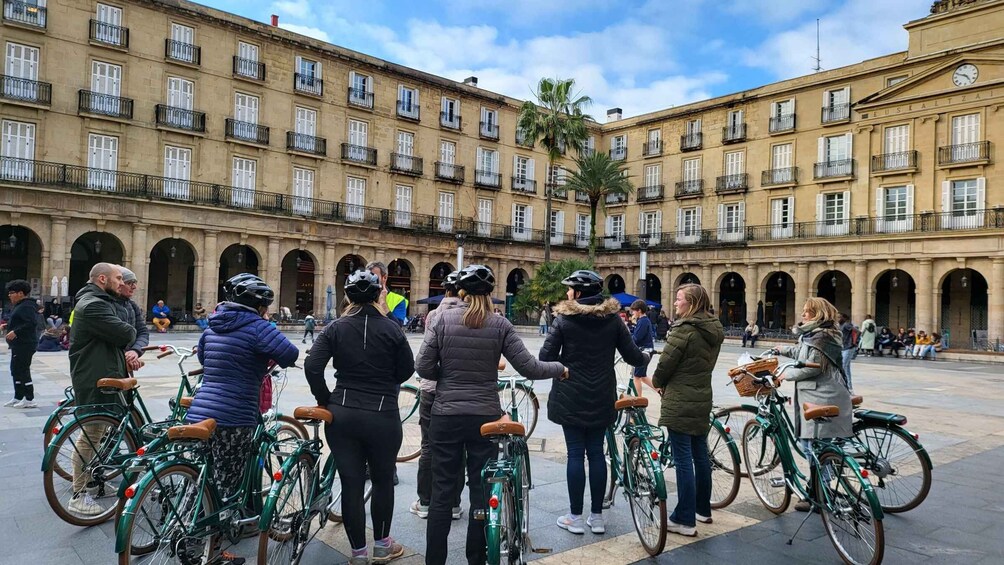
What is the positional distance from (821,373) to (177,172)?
1203 inches

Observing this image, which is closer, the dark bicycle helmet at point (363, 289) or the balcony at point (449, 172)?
the dark bicycle helmet at point (363, 289)

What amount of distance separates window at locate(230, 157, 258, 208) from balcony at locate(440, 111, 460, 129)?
11195mm

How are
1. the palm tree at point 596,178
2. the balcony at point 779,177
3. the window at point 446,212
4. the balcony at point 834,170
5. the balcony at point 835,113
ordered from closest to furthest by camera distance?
the balcony at point 834,170
the balcony at point 835,113
the balcony at point 779,177
the palm tree at point 596,178
the window at point 446,212

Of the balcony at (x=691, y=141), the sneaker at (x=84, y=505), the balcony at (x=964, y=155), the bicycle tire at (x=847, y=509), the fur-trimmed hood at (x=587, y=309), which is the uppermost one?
the balcony at (x=691, y=141)

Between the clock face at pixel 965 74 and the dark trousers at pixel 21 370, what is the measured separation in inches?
1401

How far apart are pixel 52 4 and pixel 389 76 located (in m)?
15.4

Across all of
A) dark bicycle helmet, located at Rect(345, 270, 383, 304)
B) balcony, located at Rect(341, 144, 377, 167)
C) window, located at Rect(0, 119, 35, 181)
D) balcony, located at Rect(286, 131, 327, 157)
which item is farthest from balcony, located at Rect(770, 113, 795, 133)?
dark bicycle helmet, located at Rect(345, 270, 383, 304)

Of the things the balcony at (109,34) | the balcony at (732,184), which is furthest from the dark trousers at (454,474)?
the balcony at (732,184)

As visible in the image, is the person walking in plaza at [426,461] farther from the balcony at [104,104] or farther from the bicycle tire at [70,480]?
the balcony at [104,104]

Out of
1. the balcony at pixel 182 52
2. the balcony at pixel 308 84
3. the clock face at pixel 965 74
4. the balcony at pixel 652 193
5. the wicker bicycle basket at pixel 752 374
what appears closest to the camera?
the wicker bicycle basket at pixel 752 374

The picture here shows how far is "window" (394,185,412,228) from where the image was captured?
37.5m

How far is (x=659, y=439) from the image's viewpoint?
5.08 m

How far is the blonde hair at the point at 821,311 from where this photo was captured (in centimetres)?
533

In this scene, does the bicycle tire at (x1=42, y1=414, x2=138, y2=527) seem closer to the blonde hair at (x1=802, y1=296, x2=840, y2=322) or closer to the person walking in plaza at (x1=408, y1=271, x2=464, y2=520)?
the person walking in plaza at (x1=408, y1=271, x2=464, y2=520)
